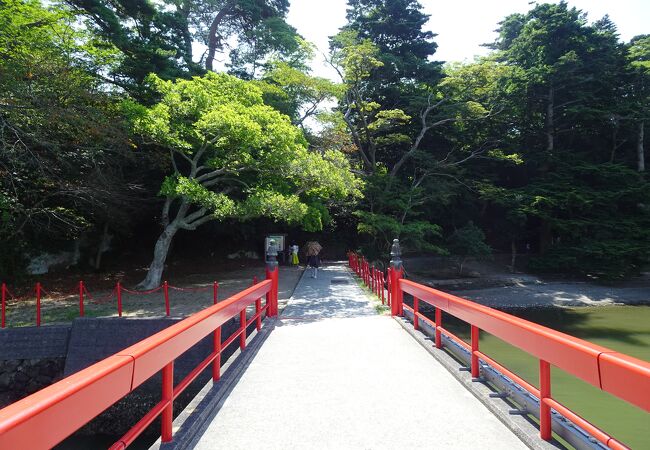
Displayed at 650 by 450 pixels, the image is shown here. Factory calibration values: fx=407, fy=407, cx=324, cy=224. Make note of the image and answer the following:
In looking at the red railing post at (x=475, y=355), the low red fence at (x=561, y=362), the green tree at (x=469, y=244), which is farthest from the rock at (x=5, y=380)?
the green tree at (x=469, y=244)

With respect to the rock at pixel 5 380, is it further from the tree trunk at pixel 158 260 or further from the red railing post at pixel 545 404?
the red railing post at pixel 545 404

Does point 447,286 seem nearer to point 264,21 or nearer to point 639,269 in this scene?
point 639,269

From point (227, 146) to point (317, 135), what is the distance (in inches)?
424

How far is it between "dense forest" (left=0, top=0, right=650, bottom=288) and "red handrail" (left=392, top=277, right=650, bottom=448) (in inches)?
410

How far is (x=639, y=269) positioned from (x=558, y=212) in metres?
5.35

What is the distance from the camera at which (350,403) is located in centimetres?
391

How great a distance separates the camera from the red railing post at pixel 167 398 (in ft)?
9.60

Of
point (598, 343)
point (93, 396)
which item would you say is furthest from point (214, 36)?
point (93, 396)

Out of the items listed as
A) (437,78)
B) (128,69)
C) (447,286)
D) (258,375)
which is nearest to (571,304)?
(447,286)

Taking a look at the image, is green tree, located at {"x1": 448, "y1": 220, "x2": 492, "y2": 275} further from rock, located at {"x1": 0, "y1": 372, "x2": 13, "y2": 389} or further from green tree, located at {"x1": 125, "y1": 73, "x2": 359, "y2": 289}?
rock, located at {"x1": 0, "y1": 372, "x2": 13, "y2": 389}

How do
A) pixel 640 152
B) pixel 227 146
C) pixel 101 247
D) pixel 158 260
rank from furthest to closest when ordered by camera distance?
pixel 640 152 → pixel 101 247 → pixel 158 260 → pixel 227 146

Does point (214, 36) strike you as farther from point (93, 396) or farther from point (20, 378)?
point (93, 396)

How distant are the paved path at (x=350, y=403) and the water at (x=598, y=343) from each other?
3774mm

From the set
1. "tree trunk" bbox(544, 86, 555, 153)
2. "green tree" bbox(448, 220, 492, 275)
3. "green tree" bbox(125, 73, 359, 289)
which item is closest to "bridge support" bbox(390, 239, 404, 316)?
"green tree" bbox(125, 73, 359, 289)
